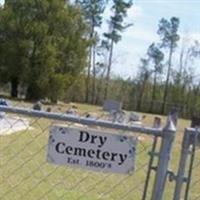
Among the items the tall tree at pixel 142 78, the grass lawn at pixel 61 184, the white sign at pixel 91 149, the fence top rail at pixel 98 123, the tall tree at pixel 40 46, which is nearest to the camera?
the white sign at pixel 91 149

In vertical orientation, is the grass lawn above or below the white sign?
below

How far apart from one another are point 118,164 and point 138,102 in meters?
68.6

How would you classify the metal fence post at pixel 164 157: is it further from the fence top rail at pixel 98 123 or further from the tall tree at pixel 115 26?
the tall tree at pixel 115 26

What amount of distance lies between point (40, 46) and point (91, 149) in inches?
2058

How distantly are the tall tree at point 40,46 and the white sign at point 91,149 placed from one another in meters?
50.7

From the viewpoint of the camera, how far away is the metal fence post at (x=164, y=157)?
4047mm

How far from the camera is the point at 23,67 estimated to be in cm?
5456

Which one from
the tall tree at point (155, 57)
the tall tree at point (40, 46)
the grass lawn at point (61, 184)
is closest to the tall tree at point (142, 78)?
the tall tree at point (155, 57)

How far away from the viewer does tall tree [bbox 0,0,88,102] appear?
54.8 meters

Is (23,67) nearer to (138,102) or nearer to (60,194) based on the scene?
(138,102)

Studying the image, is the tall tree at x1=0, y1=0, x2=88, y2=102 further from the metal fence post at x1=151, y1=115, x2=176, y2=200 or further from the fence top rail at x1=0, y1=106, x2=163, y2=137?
the metal fence post at x1=151, y1=115, x2=176, y2=200

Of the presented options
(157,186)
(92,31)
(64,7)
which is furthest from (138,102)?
(157,186)

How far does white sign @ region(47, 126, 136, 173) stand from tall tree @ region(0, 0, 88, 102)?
5067cm

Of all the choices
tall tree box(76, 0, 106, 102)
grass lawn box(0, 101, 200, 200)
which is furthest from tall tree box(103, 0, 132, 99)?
grass lawn box(0, 101, 200, 200)
